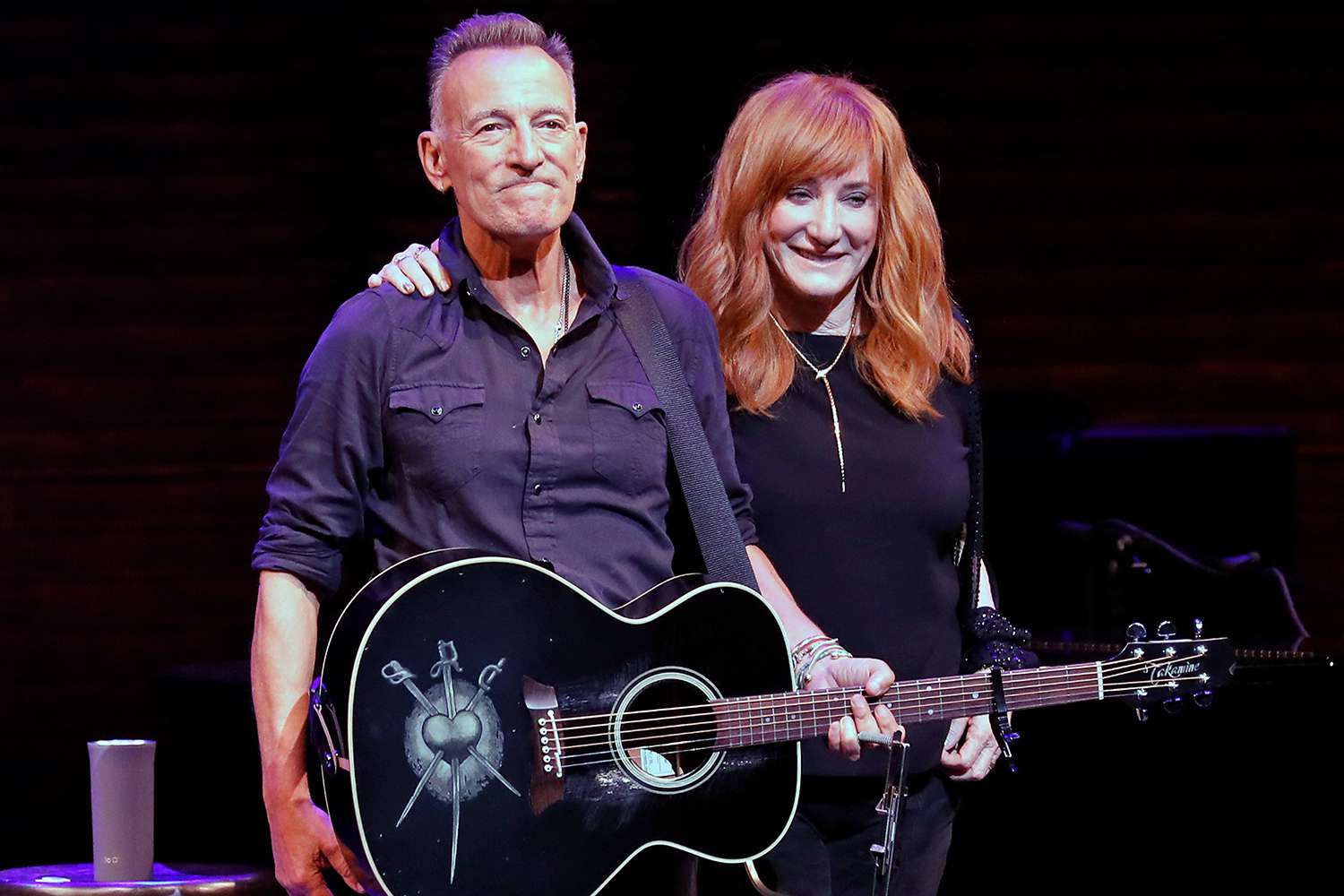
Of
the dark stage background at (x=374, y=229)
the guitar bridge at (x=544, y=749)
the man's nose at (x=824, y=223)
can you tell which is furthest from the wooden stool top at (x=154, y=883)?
the dark stage background at (x=374, y=229)

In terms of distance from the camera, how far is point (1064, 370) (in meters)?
6.29

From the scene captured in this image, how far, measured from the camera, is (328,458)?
8.11 feet

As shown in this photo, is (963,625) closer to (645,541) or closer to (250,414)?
(645,541)

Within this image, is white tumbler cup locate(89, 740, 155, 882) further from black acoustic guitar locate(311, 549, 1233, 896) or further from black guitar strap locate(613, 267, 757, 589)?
black guitar strap locate(613, 267, 757, 589)

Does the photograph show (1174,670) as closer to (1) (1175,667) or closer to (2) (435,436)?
(1) (1175,667)

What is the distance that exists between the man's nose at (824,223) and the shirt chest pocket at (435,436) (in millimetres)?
805

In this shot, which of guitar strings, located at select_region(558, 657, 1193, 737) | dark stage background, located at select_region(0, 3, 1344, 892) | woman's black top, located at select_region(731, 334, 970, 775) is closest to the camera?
guitar strings, located at select_region(558, 657, 1193, 737)

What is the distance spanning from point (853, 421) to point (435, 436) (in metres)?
0.85

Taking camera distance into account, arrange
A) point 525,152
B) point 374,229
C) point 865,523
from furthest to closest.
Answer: point 374,229, point 865,523, point 525,152

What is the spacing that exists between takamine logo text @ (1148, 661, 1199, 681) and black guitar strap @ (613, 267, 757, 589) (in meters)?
0.77

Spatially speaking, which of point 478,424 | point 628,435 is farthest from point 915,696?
point 478,424

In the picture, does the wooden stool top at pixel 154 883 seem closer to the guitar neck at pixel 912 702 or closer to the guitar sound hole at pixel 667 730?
the guitar sound hole at pixel 667 730

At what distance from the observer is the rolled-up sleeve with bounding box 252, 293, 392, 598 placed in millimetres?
2467

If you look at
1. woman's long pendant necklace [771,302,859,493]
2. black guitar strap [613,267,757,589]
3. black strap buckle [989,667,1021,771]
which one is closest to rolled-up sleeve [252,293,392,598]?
black guitar strap [613,267,757,589]
